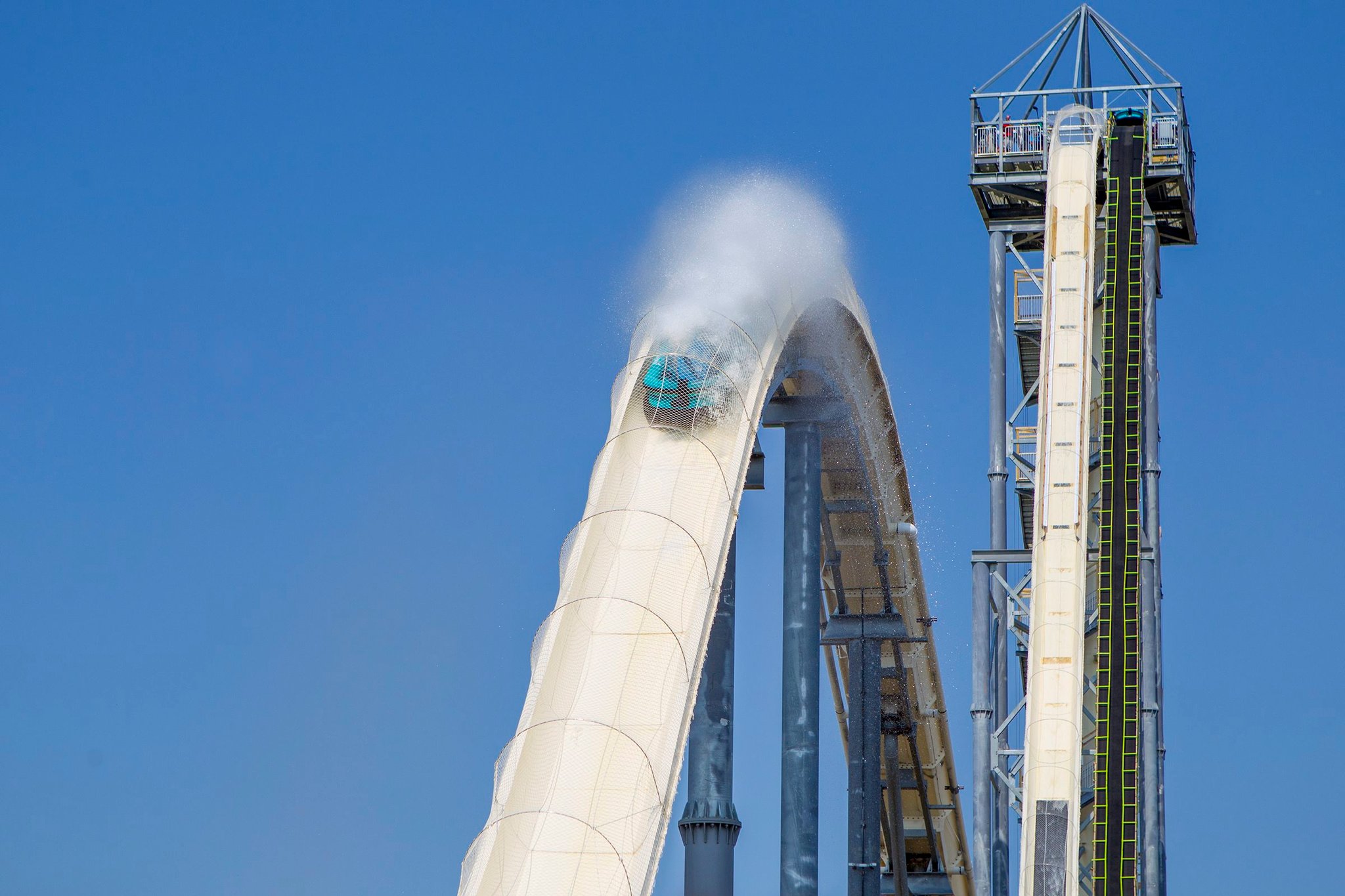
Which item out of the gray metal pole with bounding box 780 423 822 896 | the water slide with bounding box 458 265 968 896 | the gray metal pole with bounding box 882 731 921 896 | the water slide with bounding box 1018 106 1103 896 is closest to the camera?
the water slide with bounding box 458 265 968 896

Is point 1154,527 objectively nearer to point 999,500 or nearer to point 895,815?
point 999,500

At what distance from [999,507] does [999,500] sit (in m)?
0.16

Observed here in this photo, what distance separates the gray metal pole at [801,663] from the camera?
3219 cm

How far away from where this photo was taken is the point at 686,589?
26.6 meters

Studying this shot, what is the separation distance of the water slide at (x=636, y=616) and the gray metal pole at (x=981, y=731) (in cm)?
614

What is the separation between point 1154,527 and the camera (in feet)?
120

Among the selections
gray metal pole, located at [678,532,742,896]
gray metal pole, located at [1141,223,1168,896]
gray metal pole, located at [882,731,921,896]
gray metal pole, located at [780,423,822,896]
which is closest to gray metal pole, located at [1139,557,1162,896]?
gray metal pole, located at [1141,223,1168,896]

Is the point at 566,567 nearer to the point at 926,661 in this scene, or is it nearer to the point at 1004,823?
the point at 1004,823

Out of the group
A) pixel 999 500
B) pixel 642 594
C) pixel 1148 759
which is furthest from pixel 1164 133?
pixel 642 594

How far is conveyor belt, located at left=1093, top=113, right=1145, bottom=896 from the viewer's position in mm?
32281

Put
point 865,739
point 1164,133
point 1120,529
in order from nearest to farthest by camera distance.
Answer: point 1120,529
point 1164,133
point 865,739

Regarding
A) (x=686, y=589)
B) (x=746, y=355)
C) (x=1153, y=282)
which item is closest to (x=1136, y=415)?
(x=1153, y=282)

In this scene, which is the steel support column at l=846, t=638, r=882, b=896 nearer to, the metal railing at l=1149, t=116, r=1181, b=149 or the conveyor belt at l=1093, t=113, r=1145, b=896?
the conveyor belt at l=1093, t=113, r=1145, b=896

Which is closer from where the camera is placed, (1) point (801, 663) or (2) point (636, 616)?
(2) point (636, 616)
